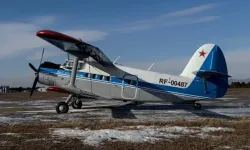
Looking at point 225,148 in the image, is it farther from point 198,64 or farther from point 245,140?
point 198,64

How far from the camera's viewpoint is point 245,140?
7.19 meters

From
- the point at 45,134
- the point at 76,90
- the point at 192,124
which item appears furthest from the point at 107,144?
the point at 76,90

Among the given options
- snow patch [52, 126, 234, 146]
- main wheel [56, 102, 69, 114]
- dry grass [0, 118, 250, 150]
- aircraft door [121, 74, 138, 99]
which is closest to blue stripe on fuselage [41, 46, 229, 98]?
aircraft door [121, 74, 138, 99]

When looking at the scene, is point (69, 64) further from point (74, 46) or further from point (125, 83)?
point (125, 83)

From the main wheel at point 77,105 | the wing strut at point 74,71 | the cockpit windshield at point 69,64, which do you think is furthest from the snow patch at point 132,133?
the main wheel at point 77,105

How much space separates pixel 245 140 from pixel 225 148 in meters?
1.07

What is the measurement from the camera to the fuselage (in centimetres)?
1573

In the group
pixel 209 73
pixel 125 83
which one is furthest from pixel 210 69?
pixel 125 83

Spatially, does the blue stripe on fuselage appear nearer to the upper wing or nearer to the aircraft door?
the aircraft door

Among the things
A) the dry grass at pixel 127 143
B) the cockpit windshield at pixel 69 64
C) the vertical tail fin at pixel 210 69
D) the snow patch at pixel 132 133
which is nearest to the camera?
the dry grass at pixel 127 143

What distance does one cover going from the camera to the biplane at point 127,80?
15602mm

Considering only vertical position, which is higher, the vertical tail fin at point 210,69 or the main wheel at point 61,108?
the vertical tail fin at point 210,69

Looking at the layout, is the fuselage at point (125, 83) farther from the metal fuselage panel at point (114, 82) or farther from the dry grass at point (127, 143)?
the dry grass at point (127, 143)

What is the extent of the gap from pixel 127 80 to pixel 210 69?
4.60 meters
